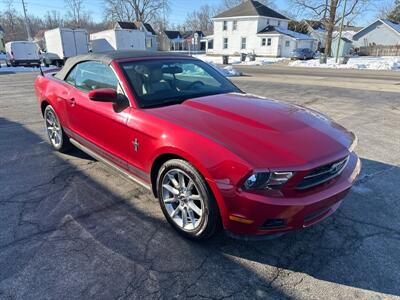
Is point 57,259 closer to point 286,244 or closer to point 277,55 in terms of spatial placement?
point 286,244

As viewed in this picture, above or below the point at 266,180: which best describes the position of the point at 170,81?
above

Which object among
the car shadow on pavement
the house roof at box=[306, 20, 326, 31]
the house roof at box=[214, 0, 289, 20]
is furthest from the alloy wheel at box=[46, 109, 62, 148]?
the house roof at box=[214, 0, 289, 20]

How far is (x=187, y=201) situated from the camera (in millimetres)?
2836

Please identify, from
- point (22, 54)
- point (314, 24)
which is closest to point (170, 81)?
point (22, 54)

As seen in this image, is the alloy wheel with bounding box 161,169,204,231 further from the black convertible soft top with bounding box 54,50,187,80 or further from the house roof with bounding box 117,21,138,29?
the house roof with bounding box 117,21,138,29

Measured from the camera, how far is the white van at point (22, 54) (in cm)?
2773

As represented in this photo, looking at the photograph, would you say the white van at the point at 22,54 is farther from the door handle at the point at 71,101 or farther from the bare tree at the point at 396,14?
the bare tree at the point at 396,14

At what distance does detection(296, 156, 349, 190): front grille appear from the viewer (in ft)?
7.92

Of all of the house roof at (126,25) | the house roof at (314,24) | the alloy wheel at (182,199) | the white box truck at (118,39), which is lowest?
the alloy wheel at (182,199)

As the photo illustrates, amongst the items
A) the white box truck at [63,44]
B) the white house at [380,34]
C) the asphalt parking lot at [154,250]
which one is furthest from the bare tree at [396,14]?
the asphalt parking lot at [154,250]

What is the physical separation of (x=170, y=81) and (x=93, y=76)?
106 cm

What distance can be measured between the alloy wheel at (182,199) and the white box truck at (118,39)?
2858 cm

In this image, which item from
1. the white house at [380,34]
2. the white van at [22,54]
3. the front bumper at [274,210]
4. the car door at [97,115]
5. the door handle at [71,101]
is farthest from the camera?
the white house at [380,34]

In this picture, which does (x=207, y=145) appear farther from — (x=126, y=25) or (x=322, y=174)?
(x=126, y=25)
